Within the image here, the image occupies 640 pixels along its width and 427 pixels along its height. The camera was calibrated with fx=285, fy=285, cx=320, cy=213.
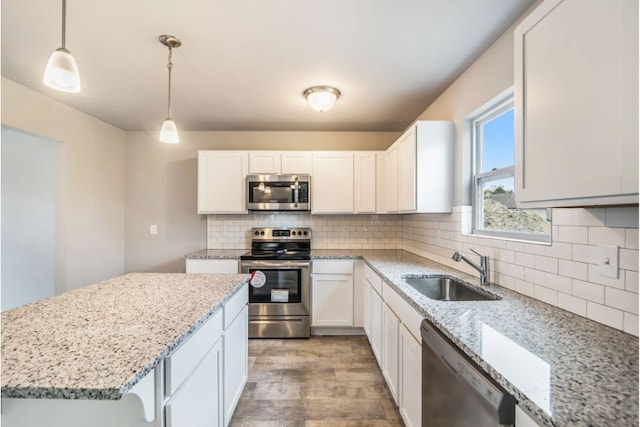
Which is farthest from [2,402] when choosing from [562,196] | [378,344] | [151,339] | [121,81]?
[121,81]

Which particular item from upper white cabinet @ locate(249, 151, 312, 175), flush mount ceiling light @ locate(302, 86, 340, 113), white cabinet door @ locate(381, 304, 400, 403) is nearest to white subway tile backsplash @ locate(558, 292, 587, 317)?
white cabinet door @ locate(381, 304, 400, 403)

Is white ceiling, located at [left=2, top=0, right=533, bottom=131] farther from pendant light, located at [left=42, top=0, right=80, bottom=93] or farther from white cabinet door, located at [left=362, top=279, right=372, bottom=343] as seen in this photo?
white cabinet door, located at [left=362, top=279, right=372, bottom=343]

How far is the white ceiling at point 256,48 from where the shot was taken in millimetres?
1542

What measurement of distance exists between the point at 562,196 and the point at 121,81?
3.03 meters

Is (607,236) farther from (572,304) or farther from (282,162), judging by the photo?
(282,162)

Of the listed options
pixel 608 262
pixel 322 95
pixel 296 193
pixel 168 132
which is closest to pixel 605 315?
pixel 608 262

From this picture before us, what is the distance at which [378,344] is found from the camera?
234cm

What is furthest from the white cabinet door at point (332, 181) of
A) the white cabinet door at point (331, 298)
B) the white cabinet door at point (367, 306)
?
the white cabinet door at point (367, 306)

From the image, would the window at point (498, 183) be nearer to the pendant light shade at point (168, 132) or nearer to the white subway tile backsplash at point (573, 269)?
the white subway tile backsplash at point (573, 269)

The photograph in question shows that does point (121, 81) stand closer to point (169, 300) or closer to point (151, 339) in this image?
point (169, 300)

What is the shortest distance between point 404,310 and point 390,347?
487 millimetres

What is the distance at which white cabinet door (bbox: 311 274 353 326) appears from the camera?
121 inches

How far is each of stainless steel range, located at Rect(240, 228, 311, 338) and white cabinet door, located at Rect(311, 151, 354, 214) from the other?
726 mm

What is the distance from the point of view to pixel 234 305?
177cm
